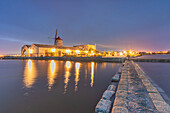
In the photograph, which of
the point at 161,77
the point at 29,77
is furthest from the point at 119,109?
the point at 161,77

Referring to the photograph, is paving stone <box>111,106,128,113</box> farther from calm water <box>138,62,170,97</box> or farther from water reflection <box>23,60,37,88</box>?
water reflection <box>23,60,37,88</box>

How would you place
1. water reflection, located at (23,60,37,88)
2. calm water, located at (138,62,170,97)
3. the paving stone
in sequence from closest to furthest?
1. the paving stone
2. calm water, located at (138,62,170,97)
3. water reflection, located at (23,60,37,88)

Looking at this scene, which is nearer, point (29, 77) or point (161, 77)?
point (29, 77)

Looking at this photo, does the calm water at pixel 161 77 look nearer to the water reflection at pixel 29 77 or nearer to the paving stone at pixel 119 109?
the paving stone at pixel 119 109

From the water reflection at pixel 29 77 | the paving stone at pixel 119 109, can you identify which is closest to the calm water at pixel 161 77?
the paving stone at pixel 119 109

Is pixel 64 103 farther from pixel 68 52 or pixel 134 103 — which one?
pixel 68 52

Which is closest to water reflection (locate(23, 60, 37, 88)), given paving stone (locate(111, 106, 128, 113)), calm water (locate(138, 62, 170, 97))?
paving stone (locate(111, 106, 128, 113))

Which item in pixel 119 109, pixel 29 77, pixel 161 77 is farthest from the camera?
pixel 161 77

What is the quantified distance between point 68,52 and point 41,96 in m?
43.3

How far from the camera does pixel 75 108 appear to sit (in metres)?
3.57

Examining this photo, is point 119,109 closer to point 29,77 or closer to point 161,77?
point 29,77

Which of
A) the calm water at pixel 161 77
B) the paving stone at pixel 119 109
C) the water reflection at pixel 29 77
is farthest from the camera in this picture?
the water reflection at pixel 29 77

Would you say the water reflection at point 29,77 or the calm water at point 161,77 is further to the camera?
the water reflection at point 29,77

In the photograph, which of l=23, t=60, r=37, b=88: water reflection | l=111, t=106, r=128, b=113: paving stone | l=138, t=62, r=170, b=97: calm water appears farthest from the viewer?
l=23, t=60, r=37, b=88: water reflection
